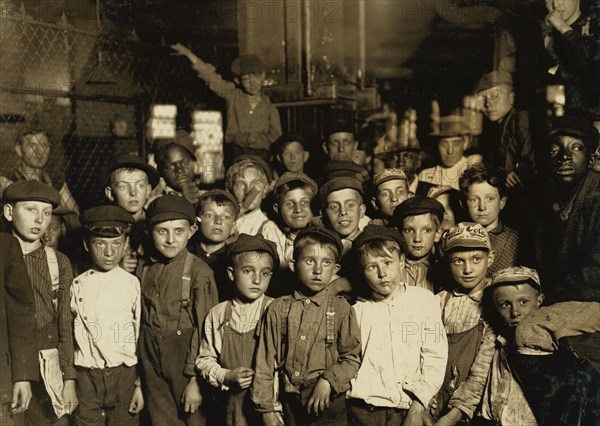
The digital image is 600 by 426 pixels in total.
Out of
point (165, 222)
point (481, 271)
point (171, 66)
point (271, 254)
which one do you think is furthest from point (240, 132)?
point (481, 271)

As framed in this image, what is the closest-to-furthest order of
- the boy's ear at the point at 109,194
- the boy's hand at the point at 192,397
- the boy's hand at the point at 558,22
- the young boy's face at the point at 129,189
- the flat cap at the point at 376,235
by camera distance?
the flat cap at the point at 376,235
the boy's hand at the point at 192,397
the young boy's face at the point at 129,189
the boy's ear at the point at 109,194
the boy's hand at the point at 558,22

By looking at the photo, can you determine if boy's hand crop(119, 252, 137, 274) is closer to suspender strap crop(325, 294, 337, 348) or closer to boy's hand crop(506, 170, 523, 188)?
suspender strap crop(325, 294, 337, 348)

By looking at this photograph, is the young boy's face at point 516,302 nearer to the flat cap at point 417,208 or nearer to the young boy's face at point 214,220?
the flat cap at point 417,208

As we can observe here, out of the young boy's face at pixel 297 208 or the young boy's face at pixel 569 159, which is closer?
the young boy's face at pixel 569 159

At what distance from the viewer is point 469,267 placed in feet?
13.3

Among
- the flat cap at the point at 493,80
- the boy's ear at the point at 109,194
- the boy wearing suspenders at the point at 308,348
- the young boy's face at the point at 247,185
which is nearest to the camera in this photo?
the boy wearing suspenders at the point at 308,348

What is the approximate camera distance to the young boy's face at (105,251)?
4.38 meters

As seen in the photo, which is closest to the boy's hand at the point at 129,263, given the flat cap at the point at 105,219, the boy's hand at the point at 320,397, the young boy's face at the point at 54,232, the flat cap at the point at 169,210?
the flat cap at the point at 105,219

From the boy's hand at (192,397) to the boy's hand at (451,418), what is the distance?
158 cm

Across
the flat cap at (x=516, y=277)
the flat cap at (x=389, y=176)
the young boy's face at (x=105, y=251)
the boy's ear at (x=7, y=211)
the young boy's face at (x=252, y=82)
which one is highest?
the young boy's face at (x=252, y=82)

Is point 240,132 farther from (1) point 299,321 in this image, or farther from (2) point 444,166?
(1) point 299,321

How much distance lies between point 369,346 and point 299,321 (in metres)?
0.45

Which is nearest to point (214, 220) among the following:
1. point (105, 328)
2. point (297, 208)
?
point (297, 208)

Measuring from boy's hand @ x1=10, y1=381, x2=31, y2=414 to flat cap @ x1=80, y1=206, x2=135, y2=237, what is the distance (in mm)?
1118
